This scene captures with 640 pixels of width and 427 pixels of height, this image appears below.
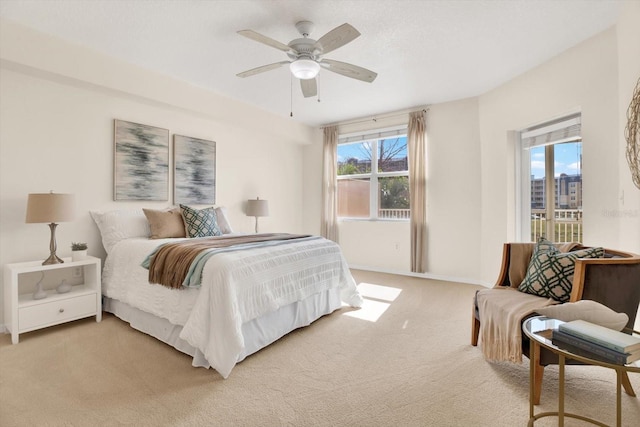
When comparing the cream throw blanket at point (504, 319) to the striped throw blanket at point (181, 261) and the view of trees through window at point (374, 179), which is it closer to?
the striped throw blanket at point (181, 261)

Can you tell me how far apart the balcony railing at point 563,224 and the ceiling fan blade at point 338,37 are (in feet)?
9.43

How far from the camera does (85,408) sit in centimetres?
171

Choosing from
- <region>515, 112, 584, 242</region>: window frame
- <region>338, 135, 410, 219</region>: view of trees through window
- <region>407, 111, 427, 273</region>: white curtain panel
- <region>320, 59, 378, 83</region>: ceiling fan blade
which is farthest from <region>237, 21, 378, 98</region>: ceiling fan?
<region>338, 135, 410, 219</region>: view of trees through window

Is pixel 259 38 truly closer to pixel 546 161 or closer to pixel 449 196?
pixel 546 161

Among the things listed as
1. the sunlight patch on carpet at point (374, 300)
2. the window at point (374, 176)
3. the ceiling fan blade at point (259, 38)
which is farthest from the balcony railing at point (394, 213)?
the ceiling fan blade at point (259, 38)

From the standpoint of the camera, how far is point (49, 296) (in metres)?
2.73

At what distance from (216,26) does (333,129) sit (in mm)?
3186

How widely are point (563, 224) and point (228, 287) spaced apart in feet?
11.4

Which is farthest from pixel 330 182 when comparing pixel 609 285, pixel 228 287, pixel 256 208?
pixel 609 285

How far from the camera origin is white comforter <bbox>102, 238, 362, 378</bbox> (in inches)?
80.4

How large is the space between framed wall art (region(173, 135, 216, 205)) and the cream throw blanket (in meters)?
3.52

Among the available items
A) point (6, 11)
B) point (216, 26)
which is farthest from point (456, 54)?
point (6, 11)

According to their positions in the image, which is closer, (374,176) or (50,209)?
(50,209)

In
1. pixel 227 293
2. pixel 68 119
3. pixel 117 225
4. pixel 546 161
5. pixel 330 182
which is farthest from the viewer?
pixel 330 182
